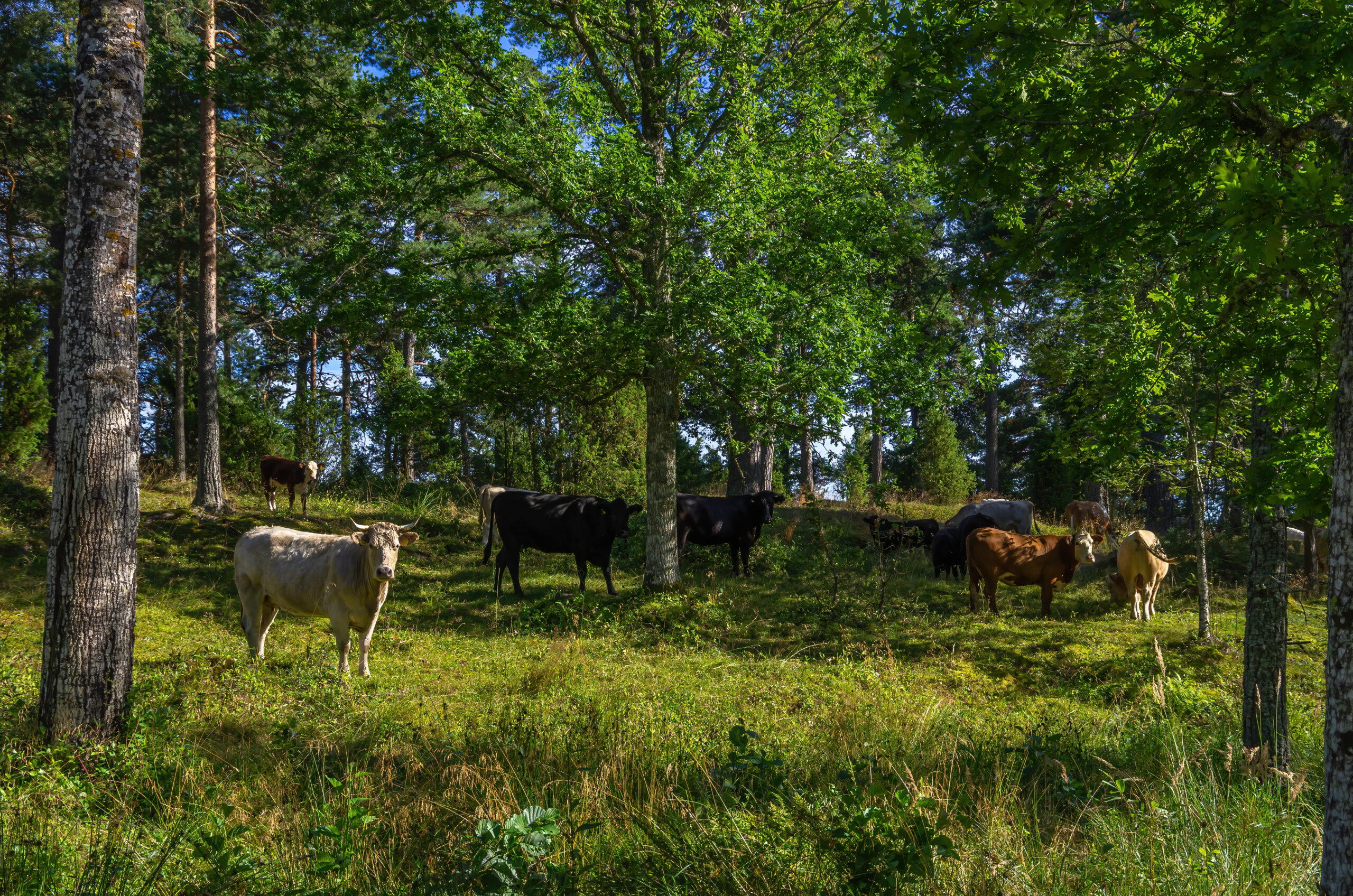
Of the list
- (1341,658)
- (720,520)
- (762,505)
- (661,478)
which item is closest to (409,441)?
(720,520)

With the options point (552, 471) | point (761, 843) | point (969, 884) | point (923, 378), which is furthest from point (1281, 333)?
point (552, 471)

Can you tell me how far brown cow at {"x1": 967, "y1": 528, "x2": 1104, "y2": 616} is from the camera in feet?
38.9

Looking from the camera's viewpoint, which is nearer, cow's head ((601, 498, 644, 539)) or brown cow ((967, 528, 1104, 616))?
brown cow ((967, 528, 1104, 616))

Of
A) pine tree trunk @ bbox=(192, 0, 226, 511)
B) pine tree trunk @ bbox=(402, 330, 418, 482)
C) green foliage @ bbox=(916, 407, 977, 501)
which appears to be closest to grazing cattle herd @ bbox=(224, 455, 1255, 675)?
pine tree trunk @ bbox=(192, 0, 226, 511)

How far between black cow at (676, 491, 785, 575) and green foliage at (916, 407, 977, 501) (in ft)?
38.1

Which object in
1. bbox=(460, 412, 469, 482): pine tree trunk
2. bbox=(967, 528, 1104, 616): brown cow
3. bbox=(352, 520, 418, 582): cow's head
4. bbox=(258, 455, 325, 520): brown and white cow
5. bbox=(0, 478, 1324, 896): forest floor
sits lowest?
bbox=(0, 478, 1324, 896): forest floor

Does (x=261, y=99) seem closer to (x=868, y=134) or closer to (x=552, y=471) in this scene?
(x=552, y=471)

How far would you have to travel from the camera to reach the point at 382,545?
812cm

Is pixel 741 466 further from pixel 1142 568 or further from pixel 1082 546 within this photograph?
pixel 1142 568

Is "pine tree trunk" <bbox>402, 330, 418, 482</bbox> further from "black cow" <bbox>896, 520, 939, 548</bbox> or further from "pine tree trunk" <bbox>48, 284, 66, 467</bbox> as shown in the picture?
"black cow" <bbox>896, 520, 939, 548</bbox>

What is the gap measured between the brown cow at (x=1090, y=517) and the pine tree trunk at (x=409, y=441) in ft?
55.8

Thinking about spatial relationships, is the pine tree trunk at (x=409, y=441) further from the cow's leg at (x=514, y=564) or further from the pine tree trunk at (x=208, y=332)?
the cow's leg at (x=514, y=564)

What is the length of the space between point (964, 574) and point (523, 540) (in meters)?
Answer: 9.13

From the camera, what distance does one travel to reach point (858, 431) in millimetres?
12617
